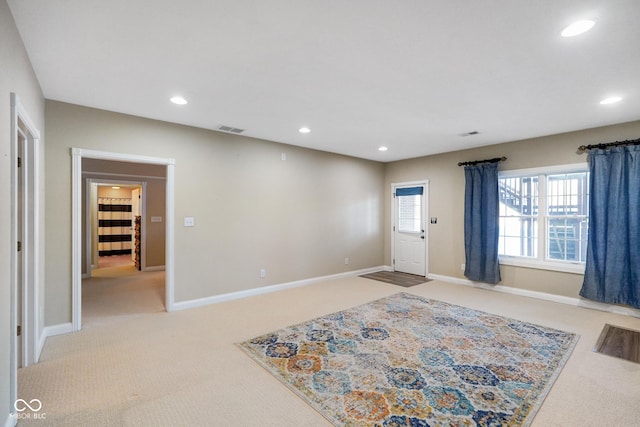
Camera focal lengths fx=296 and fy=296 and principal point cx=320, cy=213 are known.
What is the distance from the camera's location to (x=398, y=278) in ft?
20.1

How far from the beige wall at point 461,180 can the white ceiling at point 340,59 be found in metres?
0.52

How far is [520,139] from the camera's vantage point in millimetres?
4871

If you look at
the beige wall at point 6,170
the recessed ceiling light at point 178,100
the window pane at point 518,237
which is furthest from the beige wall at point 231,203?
the window pane at point 518,237

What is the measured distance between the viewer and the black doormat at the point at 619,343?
2834mm

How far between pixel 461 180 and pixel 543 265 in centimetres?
195

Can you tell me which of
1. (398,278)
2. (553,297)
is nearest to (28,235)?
(398,278)

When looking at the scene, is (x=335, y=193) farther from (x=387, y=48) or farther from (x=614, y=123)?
(x=614, y=123)

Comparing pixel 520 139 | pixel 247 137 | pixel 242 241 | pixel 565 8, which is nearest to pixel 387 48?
pixel 565 8

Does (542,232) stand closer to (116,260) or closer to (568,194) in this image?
(568,194)

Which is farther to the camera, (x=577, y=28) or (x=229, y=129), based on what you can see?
(x=229, y=129)

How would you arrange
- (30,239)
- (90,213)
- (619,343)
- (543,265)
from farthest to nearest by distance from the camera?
1. (90,213)
2. (543,265)
3. (619,343)
4. (30,239)

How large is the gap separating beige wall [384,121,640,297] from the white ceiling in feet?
1.71

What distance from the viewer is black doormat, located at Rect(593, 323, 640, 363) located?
2834mm

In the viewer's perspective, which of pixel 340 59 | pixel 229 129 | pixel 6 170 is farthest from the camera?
pixel 229 129
